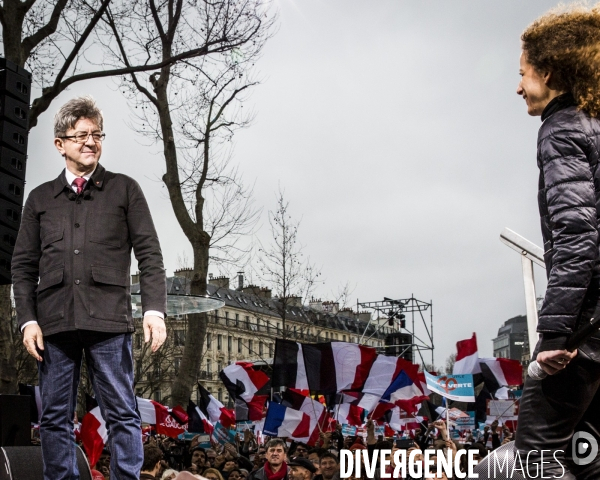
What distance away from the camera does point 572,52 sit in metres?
2.80

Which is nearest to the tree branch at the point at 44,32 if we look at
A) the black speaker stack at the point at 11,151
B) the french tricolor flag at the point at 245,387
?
the black speaker stack at the point at 11,151

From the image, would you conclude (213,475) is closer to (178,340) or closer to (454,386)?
(454,386)

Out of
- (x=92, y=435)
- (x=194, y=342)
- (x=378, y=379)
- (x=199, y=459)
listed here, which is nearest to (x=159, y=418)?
(x=194, y=342)

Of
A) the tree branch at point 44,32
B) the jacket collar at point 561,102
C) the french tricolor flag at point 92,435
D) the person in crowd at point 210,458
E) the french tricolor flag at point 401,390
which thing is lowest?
the person in crowd at point 210,458

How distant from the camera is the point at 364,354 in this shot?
45.9ft

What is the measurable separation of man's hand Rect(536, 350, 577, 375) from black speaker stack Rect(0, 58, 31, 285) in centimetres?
371

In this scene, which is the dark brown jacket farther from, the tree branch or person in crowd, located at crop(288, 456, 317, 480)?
the tree branch

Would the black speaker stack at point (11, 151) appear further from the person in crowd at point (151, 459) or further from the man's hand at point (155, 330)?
the person in crowd at point (151, 459)

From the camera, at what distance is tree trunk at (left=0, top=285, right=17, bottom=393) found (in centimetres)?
916

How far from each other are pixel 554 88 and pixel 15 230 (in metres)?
3.72

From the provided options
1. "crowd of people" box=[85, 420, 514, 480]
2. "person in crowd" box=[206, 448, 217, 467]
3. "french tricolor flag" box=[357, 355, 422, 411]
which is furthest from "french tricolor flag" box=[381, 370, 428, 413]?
"person in crowd" box=[206, 448, 217, 467]

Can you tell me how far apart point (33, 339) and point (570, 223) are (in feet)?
7.15

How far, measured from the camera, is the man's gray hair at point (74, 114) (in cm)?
373

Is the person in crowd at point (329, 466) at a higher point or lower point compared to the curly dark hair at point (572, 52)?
lower
